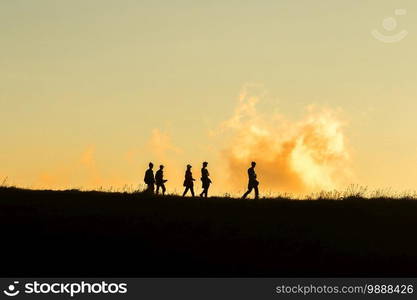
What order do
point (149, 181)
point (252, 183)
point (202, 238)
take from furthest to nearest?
1. point (149, 181)
2. point (252, 183)
3. point (202, 238)

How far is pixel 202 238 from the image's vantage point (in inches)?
1373

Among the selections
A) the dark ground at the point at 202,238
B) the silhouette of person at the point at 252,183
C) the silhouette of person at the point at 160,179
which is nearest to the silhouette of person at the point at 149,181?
the silhouette of person at the point at 160,179

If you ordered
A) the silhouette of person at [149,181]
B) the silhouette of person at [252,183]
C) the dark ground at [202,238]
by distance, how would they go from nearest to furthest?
the dark ground at [202,238]
the silhouette of person at [252,183]
the silhouette of person at [149,181]

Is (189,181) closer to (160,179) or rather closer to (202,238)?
(160,179)

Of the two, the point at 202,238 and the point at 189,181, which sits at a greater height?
the point at 189,181

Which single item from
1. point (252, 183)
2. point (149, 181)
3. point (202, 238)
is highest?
point (149, 181)

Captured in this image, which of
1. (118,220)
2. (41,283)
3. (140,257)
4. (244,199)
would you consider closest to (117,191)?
→ (244,199)

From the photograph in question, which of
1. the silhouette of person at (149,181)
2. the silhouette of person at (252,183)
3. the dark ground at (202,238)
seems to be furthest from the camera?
the silhouette of person at (149,181)

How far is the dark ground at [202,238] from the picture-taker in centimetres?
3189

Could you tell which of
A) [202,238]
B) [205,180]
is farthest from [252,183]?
[202,238]

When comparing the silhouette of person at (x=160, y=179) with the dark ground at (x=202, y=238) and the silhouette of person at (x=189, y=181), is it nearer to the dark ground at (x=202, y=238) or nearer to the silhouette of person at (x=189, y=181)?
the silhouette of person at (x=189, y=181)

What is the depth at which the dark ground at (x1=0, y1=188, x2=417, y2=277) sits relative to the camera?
31891 millimetres

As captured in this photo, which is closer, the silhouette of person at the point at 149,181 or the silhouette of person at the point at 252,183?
the silhouette of person at the point at 252,183

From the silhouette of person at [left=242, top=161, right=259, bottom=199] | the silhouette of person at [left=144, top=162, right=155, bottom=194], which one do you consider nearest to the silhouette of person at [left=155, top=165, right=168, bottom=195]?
the silhouette of person at [left=144, top=162, right=155, bottom=194]
